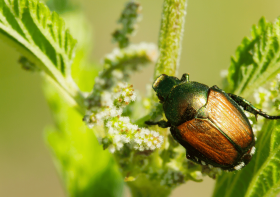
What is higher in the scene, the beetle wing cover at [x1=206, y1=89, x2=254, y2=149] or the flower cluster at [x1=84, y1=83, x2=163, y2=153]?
the flower cluster at [x1=84, y1=83, x2=163, y2=153]

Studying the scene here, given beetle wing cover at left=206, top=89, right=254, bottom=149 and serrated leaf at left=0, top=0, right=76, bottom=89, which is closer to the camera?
serrated leaf at left=0, top=0, right=76, bottom=89

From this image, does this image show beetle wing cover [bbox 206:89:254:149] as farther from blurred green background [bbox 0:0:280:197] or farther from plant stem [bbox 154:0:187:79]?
blurred green background [bbox 0:0:280:197]

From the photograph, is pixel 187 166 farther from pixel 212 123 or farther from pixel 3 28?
pixel 3 28

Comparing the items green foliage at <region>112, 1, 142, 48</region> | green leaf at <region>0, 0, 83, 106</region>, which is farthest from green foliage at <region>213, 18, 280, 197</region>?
green leaf at <region>0, 0, 83, 106</region>

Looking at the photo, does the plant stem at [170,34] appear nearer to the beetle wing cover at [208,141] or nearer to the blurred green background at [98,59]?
the beetle wing cover at [208,141]

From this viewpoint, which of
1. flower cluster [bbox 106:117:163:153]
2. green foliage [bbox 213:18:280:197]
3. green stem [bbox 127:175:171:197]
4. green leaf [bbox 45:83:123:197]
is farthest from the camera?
green leaf [bbox 45:83:123:197]

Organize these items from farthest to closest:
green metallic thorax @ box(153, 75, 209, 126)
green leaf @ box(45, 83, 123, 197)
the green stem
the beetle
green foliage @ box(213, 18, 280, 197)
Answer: green leaf @ box(45, 83, 123, 197)
green metallic thorax @ box(153, 75, 209, 126)
the green stem
the beetle
green foliage @ box(213, 18, 280, 197)
